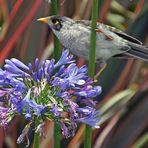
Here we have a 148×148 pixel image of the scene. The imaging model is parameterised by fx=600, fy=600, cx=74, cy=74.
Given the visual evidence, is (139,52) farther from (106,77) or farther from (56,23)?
(106,77)

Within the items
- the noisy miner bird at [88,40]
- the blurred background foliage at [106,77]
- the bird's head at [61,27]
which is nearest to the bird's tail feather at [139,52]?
the noisy miner bird at [88,40]

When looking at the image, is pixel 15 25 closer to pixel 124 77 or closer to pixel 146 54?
pixel 124 77

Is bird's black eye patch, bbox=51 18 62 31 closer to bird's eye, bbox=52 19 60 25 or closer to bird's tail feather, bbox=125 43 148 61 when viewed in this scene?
bird's eye, bbox=52 19 60 25

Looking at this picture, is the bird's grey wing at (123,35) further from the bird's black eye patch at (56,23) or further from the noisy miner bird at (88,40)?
the bird's black eye patch at (56,23)

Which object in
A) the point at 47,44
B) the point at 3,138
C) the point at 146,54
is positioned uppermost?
the point at 146,54

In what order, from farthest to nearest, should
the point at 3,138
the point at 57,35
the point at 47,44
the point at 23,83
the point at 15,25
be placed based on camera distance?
the point at 47,44, the point at 15,25, the point at 3,138, the point at 57,35, the point at 23,83

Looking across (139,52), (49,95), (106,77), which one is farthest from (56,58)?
(106,77)

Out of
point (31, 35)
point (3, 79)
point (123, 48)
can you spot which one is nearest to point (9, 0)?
point (31, 35)
